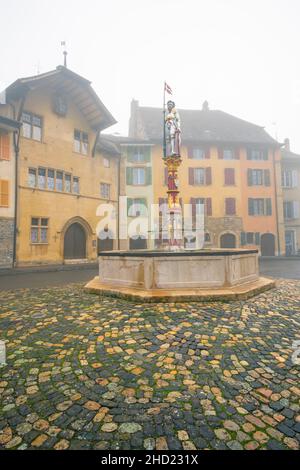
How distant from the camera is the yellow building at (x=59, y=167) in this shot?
1537 cm

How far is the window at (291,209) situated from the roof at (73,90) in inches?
799

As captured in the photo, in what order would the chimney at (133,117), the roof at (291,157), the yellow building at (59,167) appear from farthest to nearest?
the chimney at (133,117) → the roof at (291,157) → the yellow building at (59,167)

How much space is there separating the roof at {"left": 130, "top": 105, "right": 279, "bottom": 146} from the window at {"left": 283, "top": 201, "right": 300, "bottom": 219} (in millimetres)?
6604

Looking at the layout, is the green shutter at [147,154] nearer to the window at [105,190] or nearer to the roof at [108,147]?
the roof at [108,147]

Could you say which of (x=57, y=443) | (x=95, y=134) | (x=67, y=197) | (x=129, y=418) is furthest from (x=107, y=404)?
(x=95, y=134)

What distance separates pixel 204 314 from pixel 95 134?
1933 centimetres

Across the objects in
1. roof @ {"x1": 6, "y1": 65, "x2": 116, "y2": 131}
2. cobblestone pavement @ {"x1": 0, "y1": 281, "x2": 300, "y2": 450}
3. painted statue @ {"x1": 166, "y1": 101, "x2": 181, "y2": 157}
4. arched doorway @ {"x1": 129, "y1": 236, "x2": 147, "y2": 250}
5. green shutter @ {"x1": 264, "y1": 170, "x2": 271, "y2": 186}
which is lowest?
cobblestone pavement @ {"x1": 0, "y1": 281, "x2": 300, "y2": 450}

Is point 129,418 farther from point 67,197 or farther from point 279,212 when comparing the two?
point 279,212

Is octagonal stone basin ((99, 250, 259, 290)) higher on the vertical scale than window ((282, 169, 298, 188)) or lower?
lower

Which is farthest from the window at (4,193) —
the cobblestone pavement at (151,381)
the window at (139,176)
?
the cobblestone pavement at (151,381)

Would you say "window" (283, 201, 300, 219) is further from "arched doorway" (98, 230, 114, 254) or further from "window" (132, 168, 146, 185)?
"arched doorway" (98, 230, 114, 254)

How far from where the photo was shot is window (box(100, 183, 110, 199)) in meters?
20.4

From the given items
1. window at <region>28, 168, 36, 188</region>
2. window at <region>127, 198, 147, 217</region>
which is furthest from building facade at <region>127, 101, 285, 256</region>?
window at <region>28, 168, 36, 188</region>

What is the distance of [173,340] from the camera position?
3398 millimetres
